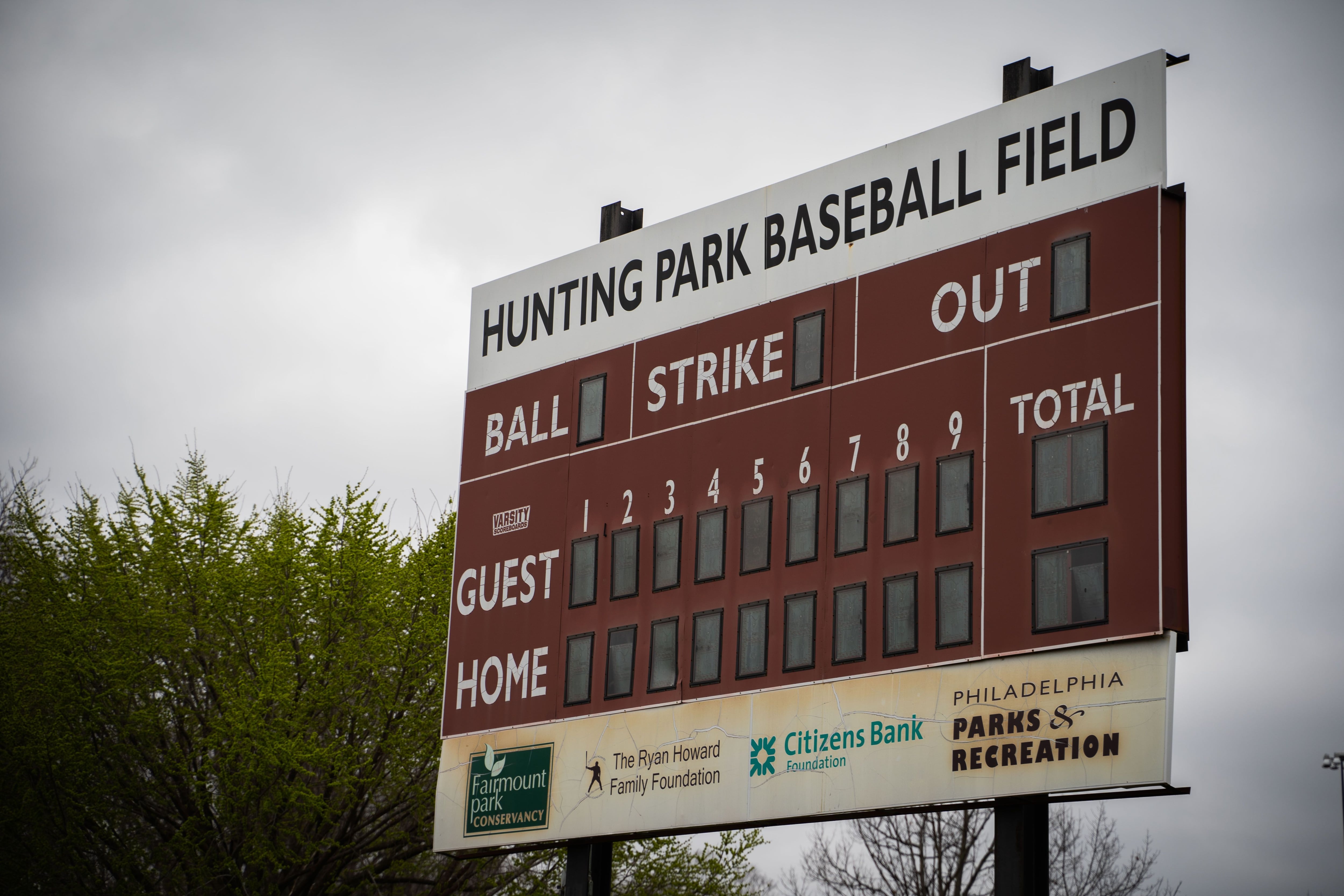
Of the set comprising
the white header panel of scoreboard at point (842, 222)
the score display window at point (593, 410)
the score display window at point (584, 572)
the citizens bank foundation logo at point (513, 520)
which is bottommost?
the score display window at point (584, 572)

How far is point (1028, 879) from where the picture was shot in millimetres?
12391

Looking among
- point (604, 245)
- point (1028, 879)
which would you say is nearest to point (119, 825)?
point (604, 245)

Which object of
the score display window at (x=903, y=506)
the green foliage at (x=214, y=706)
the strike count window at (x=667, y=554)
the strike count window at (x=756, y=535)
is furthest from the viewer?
the green foliage at (x=214, y=706)

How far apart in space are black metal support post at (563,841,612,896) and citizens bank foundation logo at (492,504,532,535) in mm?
3047

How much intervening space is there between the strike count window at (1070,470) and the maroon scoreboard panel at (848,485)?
2 centimetres

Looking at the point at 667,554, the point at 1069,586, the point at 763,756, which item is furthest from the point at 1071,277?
the point at 763,756

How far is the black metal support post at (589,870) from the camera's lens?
15914mm

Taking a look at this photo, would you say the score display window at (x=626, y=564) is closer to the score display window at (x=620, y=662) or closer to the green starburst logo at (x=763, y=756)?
the score display window at (x=620, y=662)

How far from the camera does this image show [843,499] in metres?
13.9

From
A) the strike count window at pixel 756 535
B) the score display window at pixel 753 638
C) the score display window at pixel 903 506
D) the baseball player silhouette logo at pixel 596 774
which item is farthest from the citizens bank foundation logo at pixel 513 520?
the score display window at pixel 903 506

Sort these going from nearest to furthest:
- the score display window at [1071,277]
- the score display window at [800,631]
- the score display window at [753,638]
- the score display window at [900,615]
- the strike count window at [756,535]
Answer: the score display window at [1071,277]
the score display window at [900,615]
the score display window at [800,631]
the score display window at [753,638]
the strike count window at [756,535]

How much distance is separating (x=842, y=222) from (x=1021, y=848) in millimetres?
5612

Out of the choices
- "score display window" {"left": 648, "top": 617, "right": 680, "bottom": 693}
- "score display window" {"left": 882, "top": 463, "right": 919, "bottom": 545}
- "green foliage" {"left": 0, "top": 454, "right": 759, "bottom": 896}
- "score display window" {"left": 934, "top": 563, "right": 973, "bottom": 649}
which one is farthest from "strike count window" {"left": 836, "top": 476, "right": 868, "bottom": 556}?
"green foliage" {"left": 0, "top": 454, "right": 759, "bottom": 896}

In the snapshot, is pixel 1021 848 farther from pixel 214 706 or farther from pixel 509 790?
pixel 214 706
